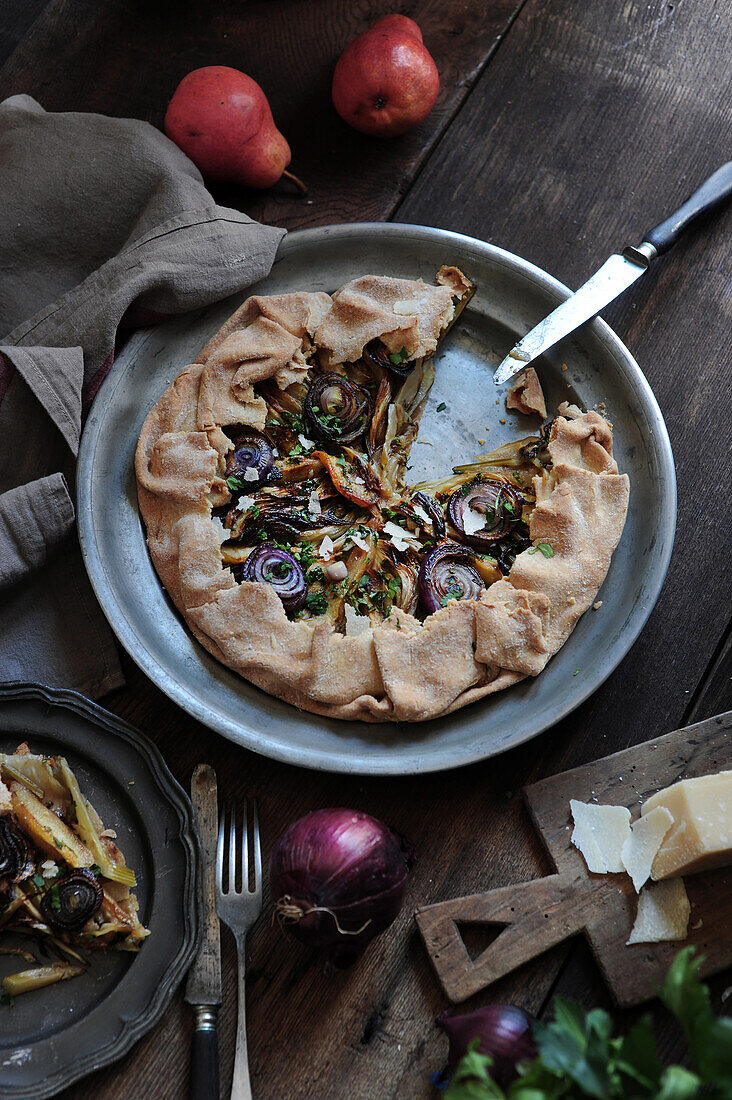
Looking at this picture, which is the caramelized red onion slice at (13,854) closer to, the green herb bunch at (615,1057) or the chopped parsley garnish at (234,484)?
the chopped parsley garnish at (234,484)

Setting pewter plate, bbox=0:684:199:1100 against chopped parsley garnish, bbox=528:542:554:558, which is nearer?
pewter plate, bbox=0:684:199:1100

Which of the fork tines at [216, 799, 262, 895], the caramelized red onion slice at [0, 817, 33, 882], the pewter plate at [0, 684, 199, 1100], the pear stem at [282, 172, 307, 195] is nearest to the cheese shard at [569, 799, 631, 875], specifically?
the fork tines at [216, 799, 262, 895]

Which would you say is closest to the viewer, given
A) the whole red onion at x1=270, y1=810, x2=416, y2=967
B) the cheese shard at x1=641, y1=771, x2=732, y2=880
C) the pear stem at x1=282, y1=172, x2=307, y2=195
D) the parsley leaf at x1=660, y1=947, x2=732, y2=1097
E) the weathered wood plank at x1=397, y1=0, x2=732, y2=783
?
the parsley leaf at x1=660, y1=947, x2=732, y2=1097

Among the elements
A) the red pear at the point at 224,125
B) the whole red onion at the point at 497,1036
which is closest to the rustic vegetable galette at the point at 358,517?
the red pear at the point at 224,125

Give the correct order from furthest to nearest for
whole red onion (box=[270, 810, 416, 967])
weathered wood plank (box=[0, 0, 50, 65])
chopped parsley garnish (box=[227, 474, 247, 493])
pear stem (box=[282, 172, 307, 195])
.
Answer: weathered wood plank (box=[0, 0, 50, 65]) → pear stem (box=[282, 172, 307, 195]) → chopped parsley garnish (box=[227, 474, 247, 493]) → whole red onion (box=[270, 810, 416, 967])

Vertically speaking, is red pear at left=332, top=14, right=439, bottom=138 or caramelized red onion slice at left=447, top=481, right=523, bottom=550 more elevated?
red pear at left=332, top=14, right=439, bottom=138

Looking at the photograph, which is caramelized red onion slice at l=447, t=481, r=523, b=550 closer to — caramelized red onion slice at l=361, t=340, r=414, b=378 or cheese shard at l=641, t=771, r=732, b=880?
caramelized red onion slice at l=361, t=340, r=414, b=378

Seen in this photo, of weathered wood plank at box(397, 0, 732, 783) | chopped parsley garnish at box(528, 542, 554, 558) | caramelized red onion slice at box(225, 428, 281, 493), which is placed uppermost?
weathered wood plank at box(397, 0, 732, 783)
